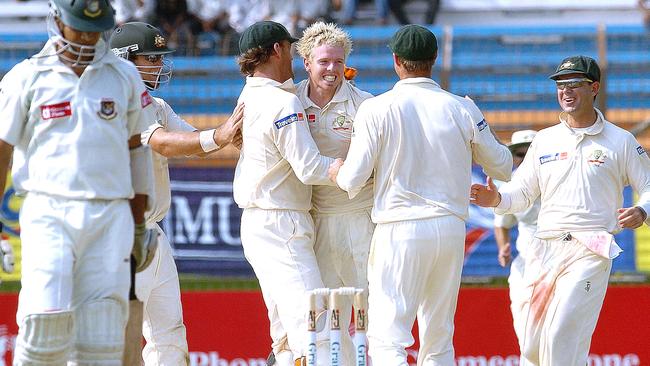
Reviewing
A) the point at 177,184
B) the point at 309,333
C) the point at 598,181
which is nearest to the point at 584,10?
the point at 177,184

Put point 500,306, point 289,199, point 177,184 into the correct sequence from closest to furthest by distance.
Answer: point 289,199 < point 500,306 < point 177,184

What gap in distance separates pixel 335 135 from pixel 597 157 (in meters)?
1.56

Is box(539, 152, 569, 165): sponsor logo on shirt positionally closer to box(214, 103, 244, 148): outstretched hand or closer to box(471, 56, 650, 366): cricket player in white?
box(471, 56, 650, 366): cricket player in white

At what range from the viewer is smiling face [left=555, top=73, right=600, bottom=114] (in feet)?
24.1

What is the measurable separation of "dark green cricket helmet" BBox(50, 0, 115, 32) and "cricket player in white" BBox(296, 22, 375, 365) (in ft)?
6.36

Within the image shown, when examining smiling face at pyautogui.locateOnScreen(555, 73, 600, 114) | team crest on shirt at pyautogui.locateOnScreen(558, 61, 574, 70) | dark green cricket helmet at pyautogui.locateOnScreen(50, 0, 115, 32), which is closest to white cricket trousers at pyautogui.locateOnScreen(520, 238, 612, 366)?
smiling face at pyautogui.locateOnScreen(555, 73, 600, 114)

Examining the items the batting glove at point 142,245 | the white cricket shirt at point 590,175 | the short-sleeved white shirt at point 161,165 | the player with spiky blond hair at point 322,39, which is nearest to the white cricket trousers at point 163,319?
the short-sleeved white shirt at point 161,165

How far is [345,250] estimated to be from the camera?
7176 mm

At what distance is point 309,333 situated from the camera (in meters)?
6.33

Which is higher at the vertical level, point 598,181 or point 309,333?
point 598,181

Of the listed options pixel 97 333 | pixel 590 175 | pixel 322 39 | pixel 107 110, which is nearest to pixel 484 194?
pixel 590 175

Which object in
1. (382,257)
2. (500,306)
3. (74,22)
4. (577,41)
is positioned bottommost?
(500,306)

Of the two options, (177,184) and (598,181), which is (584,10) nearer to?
(177,184)

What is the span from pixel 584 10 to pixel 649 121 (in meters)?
5.56
